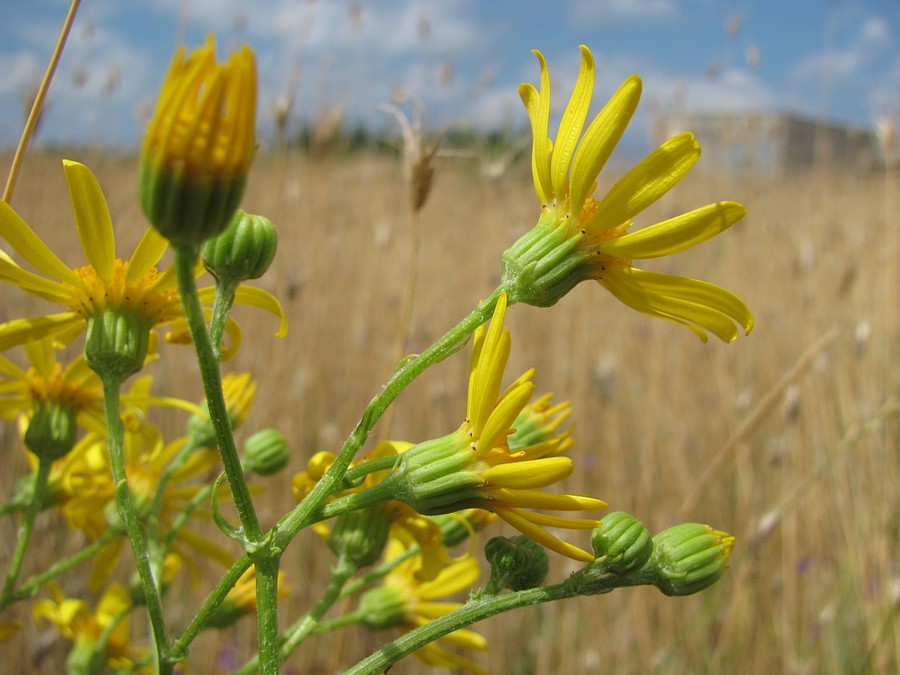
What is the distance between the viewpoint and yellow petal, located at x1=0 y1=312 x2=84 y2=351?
1053mm

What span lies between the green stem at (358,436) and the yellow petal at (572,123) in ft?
0.85

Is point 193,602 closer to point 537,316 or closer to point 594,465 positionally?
point 594,465

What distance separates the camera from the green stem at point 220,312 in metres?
0.90

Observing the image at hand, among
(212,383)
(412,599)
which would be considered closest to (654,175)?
(212,383)

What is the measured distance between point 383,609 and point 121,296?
77 cm

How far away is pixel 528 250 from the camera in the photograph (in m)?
1.03

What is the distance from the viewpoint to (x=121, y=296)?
1.10 meters

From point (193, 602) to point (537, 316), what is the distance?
2794mm

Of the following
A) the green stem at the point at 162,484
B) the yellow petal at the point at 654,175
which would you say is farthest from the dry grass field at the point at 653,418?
the yellow petal at the point at 654,175

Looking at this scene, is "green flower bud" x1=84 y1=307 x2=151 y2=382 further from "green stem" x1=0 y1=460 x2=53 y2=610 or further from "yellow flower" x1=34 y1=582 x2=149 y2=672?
"yellow flower" x1=34 y1=582 x2=149 y2=672

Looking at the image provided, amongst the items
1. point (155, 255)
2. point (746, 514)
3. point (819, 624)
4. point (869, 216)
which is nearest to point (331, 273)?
point (746, 514)

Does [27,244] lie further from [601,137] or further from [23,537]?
[601,137]

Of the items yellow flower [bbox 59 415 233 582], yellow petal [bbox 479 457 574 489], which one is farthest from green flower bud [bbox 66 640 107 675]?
yellow petal [bbox 479 457 574 489]

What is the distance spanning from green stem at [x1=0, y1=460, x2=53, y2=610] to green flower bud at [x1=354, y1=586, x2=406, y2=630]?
60cm
